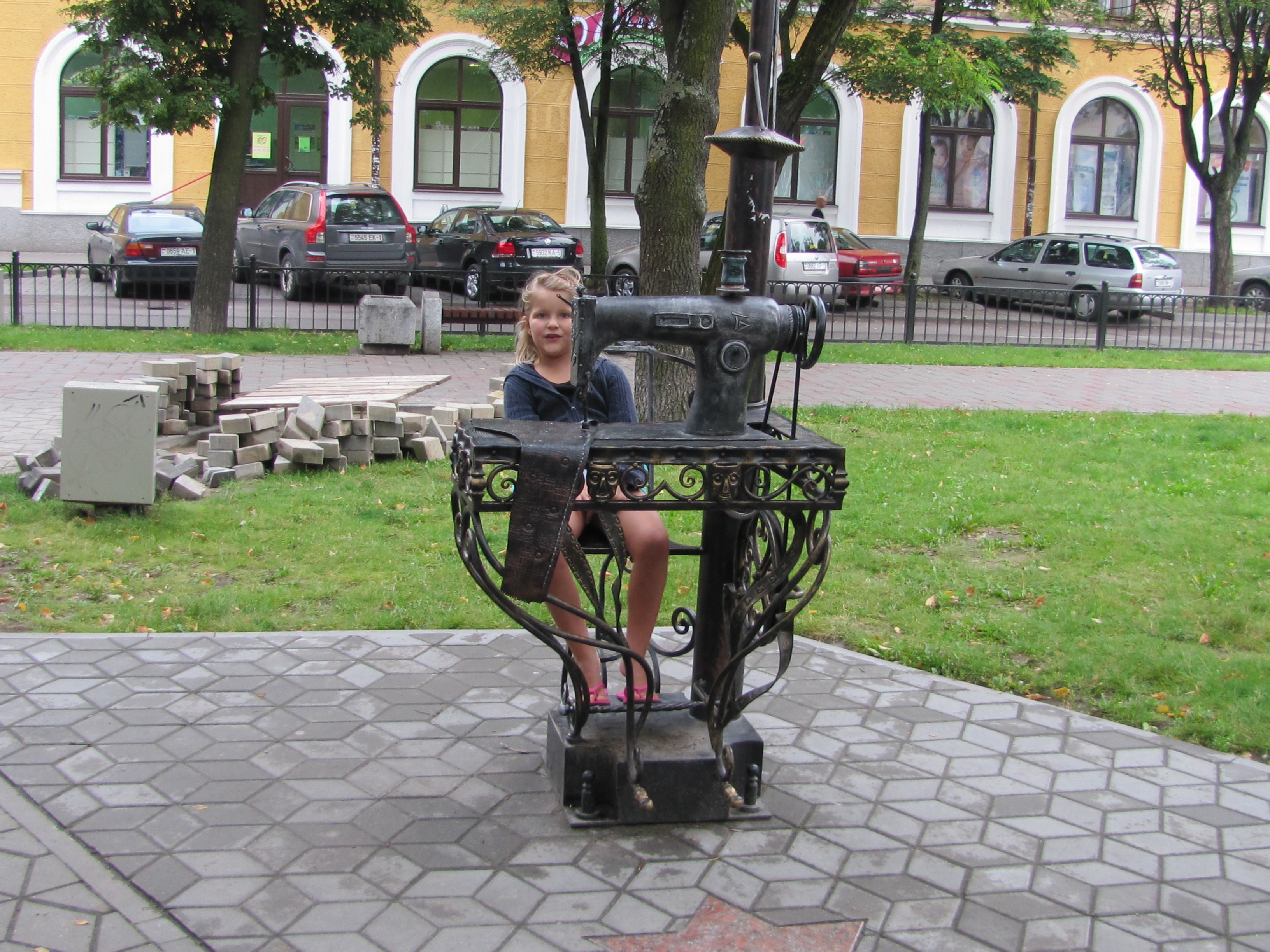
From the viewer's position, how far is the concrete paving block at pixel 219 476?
25.9 feet

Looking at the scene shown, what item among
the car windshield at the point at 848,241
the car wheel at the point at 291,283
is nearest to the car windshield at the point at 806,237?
the car windshield at the point at 848,241

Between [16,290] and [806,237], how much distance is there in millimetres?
12446

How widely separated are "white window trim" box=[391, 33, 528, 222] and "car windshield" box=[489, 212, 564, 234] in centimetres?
645

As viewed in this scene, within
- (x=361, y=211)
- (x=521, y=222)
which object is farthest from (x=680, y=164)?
(x=521, y=222)

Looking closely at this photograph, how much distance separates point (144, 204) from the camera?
70.6 ft

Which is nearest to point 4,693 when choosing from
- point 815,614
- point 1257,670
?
point 815,614

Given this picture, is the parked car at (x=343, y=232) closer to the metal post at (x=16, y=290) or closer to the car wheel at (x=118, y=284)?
the car wheel at (x=118, y=284)

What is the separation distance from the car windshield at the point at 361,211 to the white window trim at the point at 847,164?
12.0 metres

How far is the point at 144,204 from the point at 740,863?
20473mm

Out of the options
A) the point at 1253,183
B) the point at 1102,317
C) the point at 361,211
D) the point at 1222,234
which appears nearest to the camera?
the point at 1102,317

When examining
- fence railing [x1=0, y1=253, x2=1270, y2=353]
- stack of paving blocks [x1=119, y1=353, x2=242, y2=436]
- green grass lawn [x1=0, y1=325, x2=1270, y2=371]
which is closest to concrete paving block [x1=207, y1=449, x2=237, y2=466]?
stack of paving blocks [x1=119, y1=353, x2=242, y2=436]

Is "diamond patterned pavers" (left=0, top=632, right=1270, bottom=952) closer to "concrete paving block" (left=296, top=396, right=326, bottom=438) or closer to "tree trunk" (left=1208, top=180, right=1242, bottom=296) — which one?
"concrete paving block" (left=296, top=396, right=326, bottom=438)

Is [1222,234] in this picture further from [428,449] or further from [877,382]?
[428,449]

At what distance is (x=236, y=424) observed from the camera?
8180 millimetres
